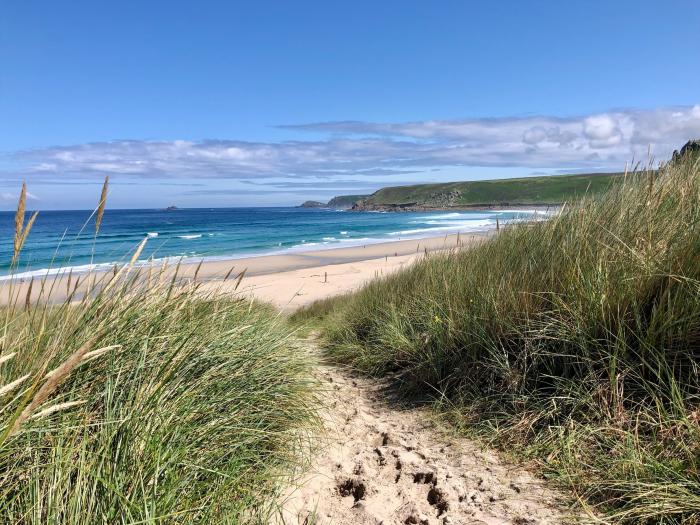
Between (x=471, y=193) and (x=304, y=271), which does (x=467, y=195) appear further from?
(x=304, y=271)

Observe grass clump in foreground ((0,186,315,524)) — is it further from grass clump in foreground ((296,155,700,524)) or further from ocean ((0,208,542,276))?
grass clump in foreground ((296,155,700,524))

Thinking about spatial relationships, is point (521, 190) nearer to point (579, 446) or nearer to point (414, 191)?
point (414, 191)

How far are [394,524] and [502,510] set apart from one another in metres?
0.56

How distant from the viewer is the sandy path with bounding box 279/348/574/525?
2.65 meters

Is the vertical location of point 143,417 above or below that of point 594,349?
above

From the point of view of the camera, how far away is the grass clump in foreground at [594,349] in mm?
2596

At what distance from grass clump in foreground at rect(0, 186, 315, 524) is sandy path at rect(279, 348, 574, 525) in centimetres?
26

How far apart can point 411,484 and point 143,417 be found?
164 centimetres

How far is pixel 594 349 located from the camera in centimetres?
331

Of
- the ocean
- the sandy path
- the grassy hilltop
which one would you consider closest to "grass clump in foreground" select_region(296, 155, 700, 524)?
the sandy path

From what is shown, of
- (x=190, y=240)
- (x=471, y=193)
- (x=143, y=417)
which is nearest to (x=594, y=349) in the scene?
(x=143, y=417)

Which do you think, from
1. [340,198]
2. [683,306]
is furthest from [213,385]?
[340,198]

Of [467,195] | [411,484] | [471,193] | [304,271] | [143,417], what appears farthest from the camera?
[471,193]

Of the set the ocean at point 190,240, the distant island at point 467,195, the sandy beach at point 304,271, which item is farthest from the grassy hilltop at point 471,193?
the sandy beach at point 304,271
